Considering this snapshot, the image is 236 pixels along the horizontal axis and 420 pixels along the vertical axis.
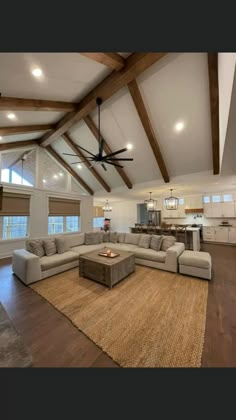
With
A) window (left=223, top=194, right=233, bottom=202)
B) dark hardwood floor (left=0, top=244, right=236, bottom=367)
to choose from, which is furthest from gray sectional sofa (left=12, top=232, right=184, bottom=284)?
window (left=223, top=194, right=233, bottom=202)

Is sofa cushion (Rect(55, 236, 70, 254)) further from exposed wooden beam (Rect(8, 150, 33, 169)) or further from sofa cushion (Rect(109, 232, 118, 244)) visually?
exposed wooden beam (Rect(8, 150, 33, 169))

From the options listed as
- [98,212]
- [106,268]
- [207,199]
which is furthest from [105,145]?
[98,212]

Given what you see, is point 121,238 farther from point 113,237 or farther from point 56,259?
point 56,259

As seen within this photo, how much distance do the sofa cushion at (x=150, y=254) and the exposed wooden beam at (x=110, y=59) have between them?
424cm

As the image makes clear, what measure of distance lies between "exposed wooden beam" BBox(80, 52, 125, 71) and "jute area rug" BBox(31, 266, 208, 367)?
13.0ft

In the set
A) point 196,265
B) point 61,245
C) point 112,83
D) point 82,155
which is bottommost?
point 196,265

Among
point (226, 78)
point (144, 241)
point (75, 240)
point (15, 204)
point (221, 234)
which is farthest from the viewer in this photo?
point (221, 234)

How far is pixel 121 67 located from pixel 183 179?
12.2 ft

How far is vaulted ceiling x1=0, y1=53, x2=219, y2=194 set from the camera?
8.44ft

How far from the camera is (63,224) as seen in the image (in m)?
7.28

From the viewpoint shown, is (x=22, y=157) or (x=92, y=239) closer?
(x=92, y=239)

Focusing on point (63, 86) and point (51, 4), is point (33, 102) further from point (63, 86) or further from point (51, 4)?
point (51, 4)

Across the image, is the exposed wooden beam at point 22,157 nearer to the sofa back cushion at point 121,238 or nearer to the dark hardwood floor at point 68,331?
the dark hardwood floor at point 68,331

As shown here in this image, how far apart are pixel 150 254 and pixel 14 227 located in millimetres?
5066
